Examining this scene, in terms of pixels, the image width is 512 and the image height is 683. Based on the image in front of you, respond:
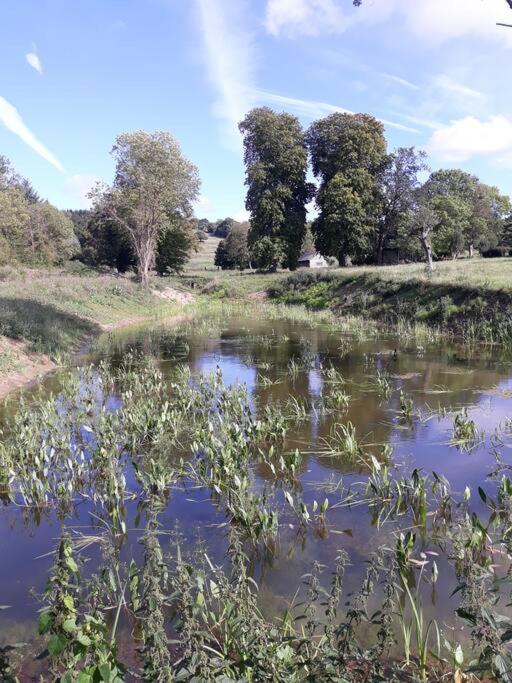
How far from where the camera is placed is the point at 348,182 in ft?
160

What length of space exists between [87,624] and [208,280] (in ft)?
187

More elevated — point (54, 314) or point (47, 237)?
point (47, 237)

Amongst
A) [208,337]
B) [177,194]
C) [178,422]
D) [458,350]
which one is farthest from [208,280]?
[178,422]

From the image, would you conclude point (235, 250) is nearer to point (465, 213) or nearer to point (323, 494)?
point (465, 213)

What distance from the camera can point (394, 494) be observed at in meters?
7.32

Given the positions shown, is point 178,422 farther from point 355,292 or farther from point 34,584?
point 355,292

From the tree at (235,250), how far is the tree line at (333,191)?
97.2ft

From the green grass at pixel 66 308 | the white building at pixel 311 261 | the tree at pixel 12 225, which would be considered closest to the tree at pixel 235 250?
the white building at pixel 311 261

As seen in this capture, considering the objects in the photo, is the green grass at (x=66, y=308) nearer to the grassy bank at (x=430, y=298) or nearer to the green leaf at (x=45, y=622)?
the grassy bank at (x=430, y=298)

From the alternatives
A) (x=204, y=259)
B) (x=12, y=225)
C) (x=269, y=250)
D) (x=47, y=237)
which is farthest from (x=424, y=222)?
(x=204, y=259)

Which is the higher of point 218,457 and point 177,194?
point 177,194

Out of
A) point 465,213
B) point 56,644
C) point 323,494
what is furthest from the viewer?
point 465,213

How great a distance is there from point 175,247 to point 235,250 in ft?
68.8

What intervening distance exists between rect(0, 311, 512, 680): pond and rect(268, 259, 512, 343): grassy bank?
7122 millimetres
